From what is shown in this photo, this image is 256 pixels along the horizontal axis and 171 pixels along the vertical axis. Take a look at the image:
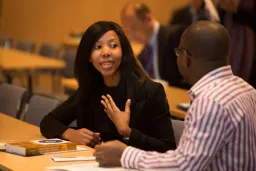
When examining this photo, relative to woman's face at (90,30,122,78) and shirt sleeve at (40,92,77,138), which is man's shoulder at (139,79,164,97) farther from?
shirt sleeve at (40,92,77,138)

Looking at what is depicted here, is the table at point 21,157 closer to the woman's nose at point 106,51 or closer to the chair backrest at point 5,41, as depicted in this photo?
the woman's nose at point 106,51

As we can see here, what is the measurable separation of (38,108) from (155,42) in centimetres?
200

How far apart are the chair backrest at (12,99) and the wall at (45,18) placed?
7.03 meters

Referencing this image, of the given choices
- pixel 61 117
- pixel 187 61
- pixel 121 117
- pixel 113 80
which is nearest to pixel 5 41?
pixel 61 117

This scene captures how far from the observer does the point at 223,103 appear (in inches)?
102

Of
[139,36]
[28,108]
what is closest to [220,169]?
[28,108]

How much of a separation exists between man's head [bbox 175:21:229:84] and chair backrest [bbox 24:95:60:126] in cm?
212

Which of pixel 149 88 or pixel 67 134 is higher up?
pixel 149 88

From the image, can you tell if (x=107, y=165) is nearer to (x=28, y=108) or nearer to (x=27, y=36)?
(x=28, y=108)

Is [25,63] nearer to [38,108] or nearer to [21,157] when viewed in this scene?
[38,108]

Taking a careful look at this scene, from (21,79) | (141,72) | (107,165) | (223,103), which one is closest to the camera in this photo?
(223,103)

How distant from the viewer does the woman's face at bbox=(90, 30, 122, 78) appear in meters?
3.98

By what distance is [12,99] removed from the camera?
5.26 m

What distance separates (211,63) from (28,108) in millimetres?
2558
